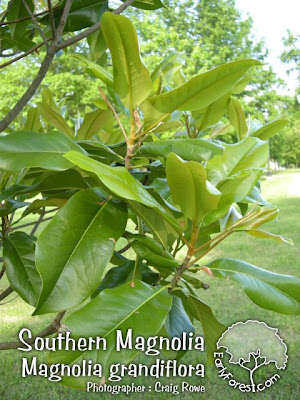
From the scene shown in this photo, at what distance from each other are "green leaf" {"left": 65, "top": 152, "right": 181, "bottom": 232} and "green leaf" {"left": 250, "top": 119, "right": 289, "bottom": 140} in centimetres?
51

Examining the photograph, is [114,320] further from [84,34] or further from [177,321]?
[84,34]

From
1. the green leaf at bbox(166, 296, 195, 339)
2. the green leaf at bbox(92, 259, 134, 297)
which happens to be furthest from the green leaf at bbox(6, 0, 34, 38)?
the green leaf at bbox(166, 296, 195, 339)

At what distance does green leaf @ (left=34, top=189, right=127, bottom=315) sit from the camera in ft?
2.45

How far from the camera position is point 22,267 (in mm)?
1055

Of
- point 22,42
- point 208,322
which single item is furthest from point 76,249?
point 22,42

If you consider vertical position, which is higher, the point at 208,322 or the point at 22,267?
the point at 22,267

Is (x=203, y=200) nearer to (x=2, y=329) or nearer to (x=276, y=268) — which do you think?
(x=2, y=329)

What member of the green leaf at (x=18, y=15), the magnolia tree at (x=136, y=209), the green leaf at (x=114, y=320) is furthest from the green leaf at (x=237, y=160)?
the green leaf at (x=18, y=15)

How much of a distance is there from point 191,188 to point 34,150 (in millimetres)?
276

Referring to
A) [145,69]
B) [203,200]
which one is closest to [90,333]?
[203,200]

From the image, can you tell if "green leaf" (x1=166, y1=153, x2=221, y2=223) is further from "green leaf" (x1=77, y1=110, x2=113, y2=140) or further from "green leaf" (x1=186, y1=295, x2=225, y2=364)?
"green leaf" (x1=77, y1=110, x2=113, y2=140)

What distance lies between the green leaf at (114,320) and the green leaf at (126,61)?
35 cm

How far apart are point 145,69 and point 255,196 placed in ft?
1.29

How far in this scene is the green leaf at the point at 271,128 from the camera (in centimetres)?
115
